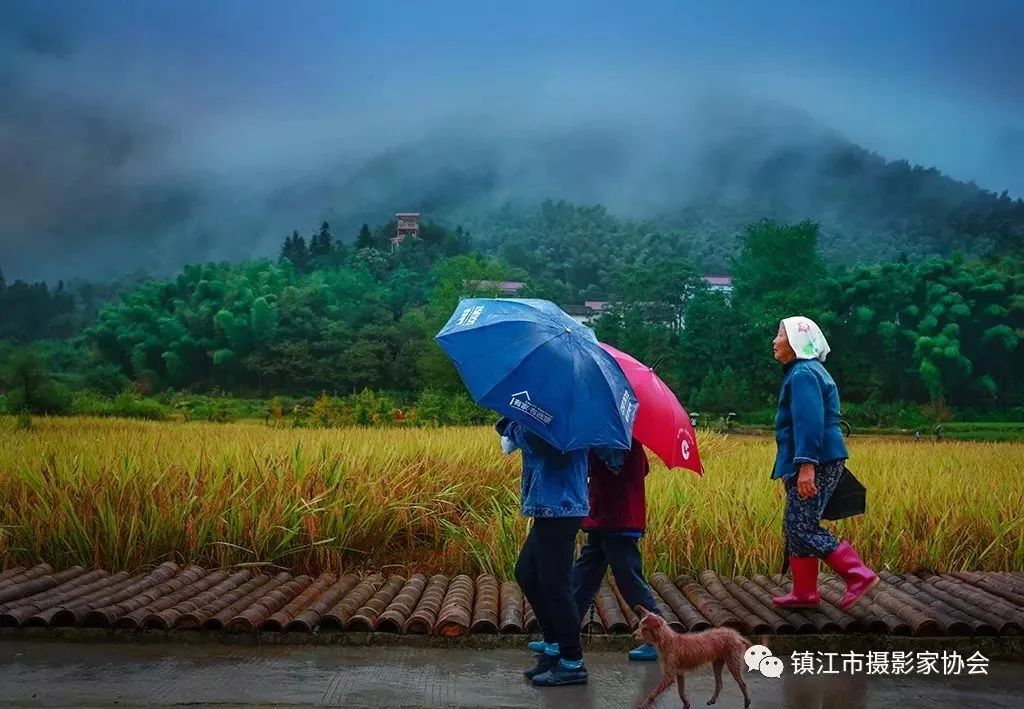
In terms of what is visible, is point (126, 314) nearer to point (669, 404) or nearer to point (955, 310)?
point (955, 310)

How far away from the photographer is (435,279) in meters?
11.8

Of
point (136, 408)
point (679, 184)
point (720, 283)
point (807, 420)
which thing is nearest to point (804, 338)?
point (807, 420)

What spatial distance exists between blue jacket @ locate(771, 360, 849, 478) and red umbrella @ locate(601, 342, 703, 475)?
0.47 m

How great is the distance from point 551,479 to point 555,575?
10.5 inches

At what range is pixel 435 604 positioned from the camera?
3.95 metres

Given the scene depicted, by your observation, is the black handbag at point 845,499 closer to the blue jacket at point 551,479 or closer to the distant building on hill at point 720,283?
the blue jacket at point 551,479

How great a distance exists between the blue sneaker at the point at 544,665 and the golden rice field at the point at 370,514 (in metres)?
1.39

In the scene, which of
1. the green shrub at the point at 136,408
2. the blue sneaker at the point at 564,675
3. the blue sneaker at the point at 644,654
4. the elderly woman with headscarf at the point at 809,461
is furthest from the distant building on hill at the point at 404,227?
the blue sneaker at the point at 564,675

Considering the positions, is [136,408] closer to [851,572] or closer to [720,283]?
[720,283]

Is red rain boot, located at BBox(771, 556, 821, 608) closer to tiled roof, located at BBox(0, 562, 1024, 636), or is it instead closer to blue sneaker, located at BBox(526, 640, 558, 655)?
tiled roof, located at BBox(0, 562, 1024, 636)

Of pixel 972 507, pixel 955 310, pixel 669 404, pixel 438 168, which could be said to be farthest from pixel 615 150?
pixel 669 404

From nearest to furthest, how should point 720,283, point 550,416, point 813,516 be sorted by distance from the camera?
1. point 550,416
2. point 813,516
3. point 720,283

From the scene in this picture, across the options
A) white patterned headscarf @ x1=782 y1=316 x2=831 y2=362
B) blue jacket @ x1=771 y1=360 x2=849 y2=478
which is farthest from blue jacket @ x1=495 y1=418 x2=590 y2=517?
white patterned headscarf @ x1=782 y1=316 x2=831 y2=362

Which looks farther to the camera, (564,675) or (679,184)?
(679,184)
